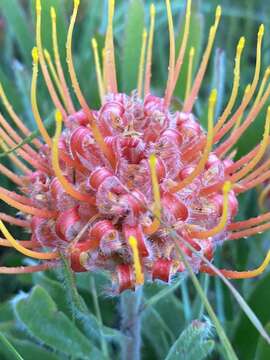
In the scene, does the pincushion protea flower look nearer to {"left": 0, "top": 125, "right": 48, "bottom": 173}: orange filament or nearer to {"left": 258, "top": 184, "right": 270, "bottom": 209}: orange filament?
{"left": 0, "top": 125, "right": 48, "bottom": 173}: orange filament

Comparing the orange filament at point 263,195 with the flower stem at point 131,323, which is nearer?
the flower stem at point 131,323

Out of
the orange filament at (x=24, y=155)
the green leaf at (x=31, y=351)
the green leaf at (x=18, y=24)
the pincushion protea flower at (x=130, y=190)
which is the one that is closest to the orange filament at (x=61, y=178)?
the pincushion protea flower at (x=130, y=190)

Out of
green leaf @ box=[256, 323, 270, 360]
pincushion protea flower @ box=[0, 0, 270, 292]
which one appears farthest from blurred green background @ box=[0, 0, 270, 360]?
pincushion protea flower @ box=[0, 0, 270, 292]

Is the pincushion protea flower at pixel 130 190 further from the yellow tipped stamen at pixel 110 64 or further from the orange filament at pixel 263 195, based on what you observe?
the orange filament at pixel 263 195

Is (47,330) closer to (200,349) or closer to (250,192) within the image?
(200,349)

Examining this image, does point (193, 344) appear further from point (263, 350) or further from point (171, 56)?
point (171, 56)

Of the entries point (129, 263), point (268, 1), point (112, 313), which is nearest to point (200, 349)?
point (129, 263)
